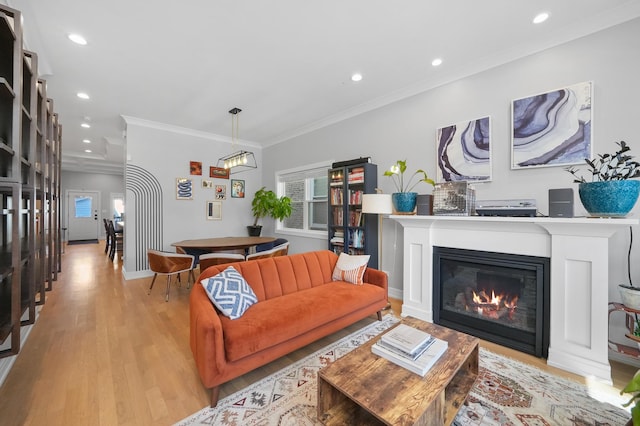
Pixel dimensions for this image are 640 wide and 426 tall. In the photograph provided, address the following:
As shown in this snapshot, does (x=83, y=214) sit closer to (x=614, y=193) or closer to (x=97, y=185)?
(x=97, y=185)

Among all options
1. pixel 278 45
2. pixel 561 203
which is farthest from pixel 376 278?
pixel 278 45

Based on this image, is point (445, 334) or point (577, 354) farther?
point (577, 354)

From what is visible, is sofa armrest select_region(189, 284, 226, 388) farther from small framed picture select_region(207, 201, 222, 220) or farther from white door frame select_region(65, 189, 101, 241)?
white door frame select_region(65, 189, 101, 241)

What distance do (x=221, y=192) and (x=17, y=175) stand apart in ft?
13.7

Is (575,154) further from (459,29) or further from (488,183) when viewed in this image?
(459,29)

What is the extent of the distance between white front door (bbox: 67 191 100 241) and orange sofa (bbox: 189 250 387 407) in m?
11.3

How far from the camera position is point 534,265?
229 cm

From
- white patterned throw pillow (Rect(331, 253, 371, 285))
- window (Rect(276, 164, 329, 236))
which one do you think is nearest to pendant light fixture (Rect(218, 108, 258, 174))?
window (Rect(276, 164, 329, 236))

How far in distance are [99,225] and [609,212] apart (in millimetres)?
14065

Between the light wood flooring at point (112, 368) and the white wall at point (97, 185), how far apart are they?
883 centimetres

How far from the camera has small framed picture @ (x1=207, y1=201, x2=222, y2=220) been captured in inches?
219

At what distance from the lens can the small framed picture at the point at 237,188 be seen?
5941 millimetres

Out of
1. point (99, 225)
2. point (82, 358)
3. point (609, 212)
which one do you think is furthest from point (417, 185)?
point (99, 225)

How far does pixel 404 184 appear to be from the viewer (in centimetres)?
358
